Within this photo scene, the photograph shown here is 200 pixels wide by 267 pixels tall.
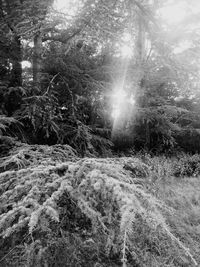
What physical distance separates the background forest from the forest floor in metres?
0.01

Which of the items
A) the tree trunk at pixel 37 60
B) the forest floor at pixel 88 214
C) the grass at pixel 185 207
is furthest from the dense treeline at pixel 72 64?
the grass at pixel 185 207

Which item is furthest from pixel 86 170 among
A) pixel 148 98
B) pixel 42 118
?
pixel 148 98

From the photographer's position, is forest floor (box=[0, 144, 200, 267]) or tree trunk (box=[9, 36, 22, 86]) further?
tree trunk (box=[9, 36, 22, 86])

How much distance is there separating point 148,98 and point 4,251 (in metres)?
8.27

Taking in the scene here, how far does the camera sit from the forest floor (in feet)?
4.63

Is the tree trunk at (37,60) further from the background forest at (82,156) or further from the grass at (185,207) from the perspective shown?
the grass at (185,207)

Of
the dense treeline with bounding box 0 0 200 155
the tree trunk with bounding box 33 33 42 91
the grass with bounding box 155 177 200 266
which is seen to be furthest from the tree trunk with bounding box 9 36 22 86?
the grass with bounding box 155 177 200 266

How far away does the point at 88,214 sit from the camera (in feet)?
5.30

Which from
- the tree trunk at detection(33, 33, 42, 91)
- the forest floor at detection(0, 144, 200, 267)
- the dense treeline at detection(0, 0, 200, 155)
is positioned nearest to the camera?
the forest floor at detection(0, 144, 200, 267)

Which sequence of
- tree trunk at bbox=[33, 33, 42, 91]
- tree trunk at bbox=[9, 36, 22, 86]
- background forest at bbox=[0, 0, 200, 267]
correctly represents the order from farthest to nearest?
tree trunk at bbox=[33, 33, 42, 91], tree trunk at bbox=[9, 36, 22, 86], background forest at bbox=[0, 0, 200, 267]

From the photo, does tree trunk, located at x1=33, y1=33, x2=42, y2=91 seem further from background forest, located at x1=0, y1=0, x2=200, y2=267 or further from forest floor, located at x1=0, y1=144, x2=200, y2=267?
forest floor, located at x1=0, y1=144, x2=200, y2=267

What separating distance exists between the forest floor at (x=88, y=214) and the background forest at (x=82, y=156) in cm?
1

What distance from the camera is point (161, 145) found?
39.0 ft

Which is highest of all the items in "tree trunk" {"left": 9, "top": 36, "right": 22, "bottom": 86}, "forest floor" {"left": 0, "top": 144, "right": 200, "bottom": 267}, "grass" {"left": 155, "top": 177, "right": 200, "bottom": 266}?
"tree trunk" {"left": 9, "top": 36, "right": 22, "bottom": 86}
